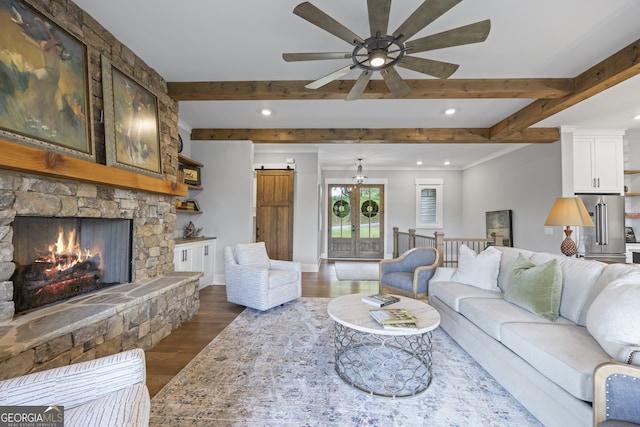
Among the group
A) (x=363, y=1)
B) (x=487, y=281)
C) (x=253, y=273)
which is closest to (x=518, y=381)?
(x=487, y=281)

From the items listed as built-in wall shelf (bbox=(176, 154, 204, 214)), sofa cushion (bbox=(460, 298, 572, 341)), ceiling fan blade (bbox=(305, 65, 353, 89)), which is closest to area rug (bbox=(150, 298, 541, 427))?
sofa cushion (bbox=(460, 298, 572, 341))

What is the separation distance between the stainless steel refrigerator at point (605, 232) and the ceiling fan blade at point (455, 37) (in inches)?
175

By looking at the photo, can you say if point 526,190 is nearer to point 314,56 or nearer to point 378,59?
point 378,59

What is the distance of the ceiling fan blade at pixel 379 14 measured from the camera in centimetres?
156

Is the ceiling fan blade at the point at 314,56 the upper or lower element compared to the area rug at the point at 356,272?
upper

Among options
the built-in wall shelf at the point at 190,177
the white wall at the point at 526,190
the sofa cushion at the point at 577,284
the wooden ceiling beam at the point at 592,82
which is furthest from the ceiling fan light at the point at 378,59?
Result: the white wall at the point at 526,190

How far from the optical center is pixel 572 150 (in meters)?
4.45

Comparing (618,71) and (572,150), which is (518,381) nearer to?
(618,71)

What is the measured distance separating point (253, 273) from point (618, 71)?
172 inches

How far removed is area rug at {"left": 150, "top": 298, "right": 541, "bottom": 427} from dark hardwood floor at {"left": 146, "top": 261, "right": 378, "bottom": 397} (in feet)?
0.41

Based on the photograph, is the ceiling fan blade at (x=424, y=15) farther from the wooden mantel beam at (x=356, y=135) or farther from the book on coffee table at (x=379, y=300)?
the wooden mantel beam at (x=356, y=135)

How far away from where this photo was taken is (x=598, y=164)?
444cm

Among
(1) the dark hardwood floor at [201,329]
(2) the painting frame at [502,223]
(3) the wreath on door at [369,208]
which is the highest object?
(3) the wreath on door at [369,208]

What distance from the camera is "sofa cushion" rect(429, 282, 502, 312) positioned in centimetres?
257
